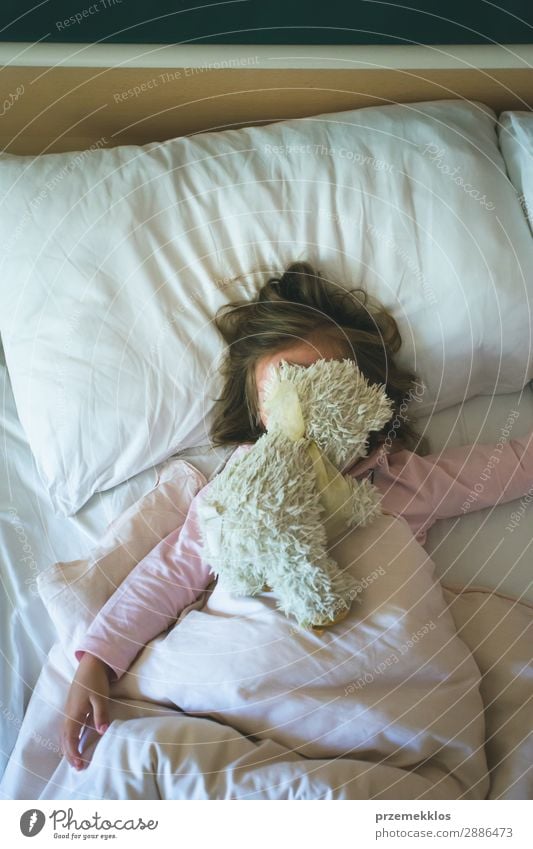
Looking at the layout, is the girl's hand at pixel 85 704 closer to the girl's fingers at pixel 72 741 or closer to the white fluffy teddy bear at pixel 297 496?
the girl's fingers at pixel 72 741

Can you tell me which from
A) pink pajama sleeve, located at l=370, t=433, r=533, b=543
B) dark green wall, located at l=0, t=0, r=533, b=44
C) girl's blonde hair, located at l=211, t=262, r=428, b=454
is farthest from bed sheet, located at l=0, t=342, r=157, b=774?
dark green wall, located at l=0, t=0, r=533, b=44

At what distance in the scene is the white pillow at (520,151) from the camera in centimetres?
82

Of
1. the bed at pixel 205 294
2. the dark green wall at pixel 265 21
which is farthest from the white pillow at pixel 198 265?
the dark green wall at pixel 265 21

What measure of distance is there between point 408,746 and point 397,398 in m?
0.33

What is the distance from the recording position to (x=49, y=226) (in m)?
0.79

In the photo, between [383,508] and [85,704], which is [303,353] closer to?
[383,508]

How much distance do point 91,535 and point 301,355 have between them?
282 mm

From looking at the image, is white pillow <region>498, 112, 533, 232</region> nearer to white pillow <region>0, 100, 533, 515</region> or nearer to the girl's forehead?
white pillow <region>0, 100, 533, 515</region>

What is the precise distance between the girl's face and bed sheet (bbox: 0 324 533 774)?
0.10 meters

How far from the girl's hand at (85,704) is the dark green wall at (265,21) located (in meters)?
0.64

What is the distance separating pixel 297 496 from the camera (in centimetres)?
61

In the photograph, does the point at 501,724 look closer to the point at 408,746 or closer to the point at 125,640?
the point at 408,746
